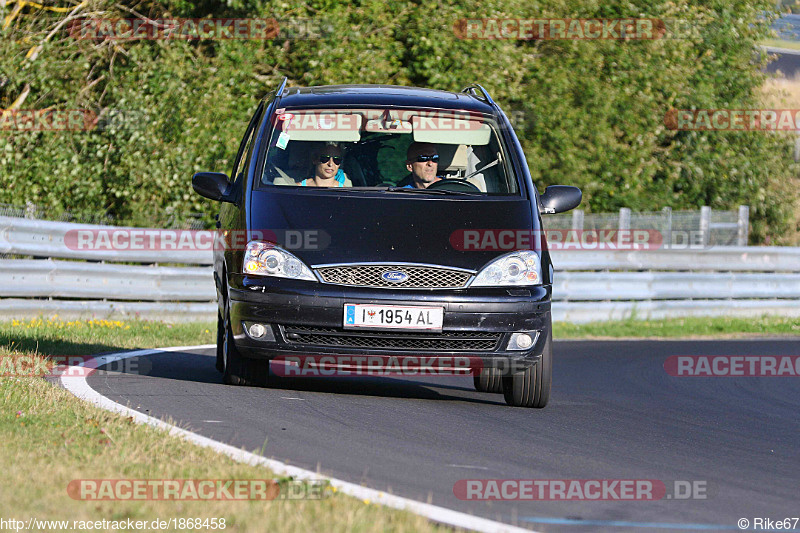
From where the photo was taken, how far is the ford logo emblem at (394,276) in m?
7.00

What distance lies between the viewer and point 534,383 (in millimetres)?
7617

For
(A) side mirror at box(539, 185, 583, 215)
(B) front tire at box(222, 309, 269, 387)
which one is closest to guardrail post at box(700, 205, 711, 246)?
(A) side mirror at box(539, 185, 583, 215)

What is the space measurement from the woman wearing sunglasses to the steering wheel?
53 cm

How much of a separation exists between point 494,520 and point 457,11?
18.3 metres

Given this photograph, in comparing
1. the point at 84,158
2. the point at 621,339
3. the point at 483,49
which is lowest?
the point at 621,339

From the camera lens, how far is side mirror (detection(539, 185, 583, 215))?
795cm

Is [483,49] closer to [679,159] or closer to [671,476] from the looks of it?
[679,159]

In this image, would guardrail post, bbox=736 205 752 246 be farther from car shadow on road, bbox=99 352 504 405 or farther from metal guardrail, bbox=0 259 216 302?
car shadow on road, bbox=99 352 504 405

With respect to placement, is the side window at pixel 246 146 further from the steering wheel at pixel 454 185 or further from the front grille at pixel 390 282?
the front grille at pixel 390 282

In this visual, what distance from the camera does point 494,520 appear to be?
422 cm

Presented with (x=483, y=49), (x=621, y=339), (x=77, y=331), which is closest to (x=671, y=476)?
(x=77, y=331)

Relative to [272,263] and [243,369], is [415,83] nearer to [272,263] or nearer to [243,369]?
[243,369]

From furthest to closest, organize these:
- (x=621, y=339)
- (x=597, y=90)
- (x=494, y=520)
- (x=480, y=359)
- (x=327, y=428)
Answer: (x=597, y=90) → (x=621, y=339) → (x=480, y=359) → (x=327, y=428) → (x=494, y=520)

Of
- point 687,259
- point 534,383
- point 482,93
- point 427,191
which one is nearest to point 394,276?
point 427,191
